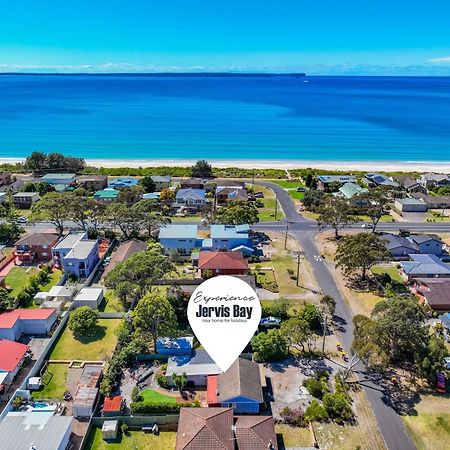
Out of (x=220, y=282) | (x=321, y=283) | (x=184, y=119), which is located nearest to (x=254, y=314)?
(x=220, y=282)

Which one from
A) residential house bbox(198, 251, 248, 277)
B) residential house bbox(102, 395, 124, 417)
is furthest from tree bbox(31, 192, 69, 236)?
residential house bbox(102, 395, 124, 417)

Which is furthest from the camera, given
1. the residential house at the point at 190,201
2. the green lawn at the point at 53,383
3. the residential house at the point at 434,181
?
the residential house at the point at 434,181

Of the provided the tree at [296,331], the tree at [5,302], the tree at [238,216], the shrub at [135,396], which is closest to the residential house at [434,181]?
the tree at [238,216]

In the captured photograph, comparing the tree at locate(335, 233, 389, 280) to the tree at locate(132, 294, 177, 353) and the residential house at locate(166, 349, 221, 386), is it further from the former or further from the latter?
the tree at locate(132, 294, 177, 353)

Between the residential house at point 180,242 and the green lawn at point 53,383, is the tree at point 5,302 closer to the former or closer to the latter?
the green lawn at point 53,383

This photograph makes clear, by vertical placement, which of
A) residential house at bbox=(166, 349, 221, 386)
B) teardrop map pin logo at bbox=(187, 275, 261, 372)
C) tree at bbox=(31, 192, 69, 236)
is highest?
teardrop map pin logo at bbox=(187, 275, 261, 372)

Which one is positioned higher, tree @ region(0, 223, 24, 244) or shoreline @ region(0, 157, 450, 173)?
tree @ region(0, 223, 24, 244)

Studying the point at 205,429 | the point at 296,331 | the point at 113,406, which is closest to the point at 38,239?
the point at 113,406
